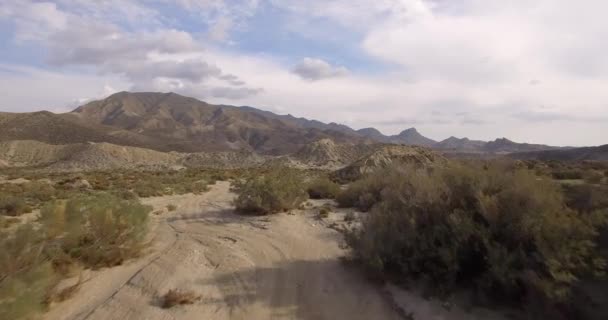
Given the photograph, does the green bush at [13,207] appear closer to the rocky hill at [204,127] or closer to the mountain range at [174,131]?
the mountain range at [174,131]

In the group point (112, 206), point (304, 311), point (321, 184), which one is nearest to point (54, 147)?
point (321, 184)

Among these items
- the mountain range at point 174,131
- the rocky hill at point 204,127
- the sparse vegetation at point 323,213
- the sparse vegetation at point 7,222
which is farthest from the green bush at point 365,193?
the rocky hill at point 204,127

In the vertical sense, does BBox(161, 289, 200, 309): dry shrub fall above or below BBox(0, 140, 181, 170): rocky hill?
above

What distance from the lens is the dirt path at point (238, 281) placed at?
7.63 meters

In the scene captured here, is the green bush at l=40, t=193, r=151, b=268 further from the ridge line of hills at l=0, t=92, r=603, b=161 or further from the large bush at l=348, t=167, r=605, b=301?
the ridge line of hills at l=0, t=92, r=603, b=161

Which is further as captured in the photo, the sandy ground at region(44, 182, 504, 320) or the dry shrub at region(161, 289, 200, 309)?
the dry shrub at region(161, 289, 200, 309)

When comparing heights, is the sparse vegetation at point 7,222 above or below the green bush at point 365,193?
below

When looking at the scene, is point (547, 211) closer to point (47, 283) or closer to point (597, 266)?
point (597, 266)

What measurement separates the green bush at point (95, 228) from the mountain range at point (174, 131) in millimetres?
86705

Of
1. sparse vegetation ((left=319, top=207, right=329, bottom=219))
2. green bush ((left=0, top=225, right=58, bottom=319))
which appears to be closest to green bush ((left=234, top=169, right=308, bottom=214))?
sparse vegetation ((left=319, top=207, right=329, bottom=219))

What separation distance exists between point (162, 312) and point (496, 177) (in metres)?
5.74

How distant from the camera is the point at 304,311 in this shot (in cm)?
760

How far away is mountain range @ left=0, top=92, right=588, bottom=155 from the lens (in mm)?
94188

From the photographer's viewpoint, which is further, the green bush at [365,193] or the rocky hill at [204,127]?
the rocky hill at [204,127]
